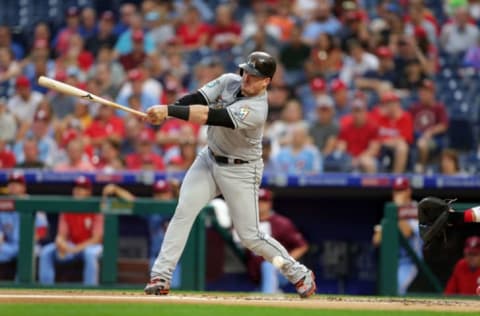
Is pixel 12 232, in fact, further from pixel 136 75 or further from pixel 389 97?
pixel 389 97

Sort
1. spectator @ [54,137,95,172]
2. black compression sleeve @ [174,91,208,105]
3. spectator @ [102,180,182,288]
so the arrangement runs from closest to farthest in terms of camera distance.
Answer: black compression sleeve @ [174,91,208,105], spectator @ [102,180,182,288], spectator @ [54,137,95,172]

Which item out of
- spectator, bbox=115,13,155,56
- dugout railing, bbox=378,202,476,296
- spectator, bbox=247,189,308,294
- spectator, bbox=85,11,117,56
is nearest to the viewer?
dugout railing, bbox=378,202,476,296

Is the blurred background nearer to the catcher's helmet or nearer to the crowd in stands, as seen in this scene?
the crowd in stands

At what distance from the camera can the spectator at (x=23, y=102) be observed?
42.3 feet

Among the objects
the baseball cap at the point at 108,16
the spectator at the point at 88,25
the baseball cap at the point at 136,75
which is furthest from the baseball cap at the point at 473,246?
the spectator at the point at 88,25

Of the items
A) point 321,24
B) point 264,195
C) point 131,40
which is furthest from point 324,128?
point 131,40

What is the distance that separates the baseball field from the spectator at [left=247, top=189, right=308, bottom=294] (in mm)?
2776

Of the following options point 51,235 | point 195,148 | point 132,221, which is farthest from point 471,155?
point 51,235

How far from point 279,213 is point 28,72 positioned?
15.3ft

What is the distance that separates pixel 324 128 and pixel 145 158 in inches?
76.7

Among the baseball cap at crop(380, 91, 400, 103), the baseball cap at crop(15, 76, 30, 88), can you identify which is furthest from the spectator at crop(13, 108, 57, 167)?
the baseball cap at crop(380, 91, 400, 103)

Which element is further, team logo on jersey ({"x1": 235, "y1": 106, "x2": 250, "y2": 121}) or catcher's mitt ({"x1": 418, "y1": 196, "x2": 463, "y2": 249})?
catcher's mitt ({"x1": 418, "y1": 196, "x2": 463, "y2": 249})

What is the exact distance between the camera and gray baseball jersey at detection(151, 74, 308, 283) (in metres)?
7.09

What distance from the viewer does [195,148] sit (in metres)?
11.2
